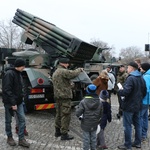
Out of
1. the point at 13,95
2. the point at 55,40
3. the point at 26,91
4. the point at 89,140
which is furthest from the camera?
the point at 55,40

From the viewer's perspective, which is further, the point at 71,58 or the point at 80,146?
the point at 71,58

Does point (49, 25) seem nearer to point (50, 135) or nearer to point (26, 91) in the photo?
point (26, 91)

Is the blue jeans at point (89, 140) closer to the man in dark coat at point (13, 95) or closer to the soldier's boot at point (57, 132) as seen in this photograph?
the man in dark coat at point (13, 95)

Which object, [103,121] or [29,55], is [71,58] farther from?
[103,121]

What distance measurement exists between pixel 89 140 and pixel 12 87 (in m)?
1.70

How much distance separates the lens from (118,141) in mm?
5531

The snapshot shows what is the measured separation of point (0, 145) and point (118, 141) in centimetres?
236

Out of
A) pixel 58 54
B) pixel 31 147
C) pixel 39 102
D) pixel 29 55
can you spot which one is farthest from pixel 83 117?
pixel 29 55

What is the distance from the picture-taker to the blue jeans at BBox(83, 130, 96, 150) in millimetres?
4457

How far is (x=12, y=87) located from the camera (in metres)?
4.93

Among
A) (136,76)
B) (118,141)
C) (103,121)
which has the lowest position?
(118,141)

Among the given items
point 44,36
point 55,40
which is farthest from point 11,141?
point 44,36

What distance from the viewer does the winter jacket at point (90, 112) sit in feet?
14.5

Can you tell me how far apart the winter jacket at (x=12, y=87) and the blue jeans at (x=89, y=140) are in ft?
4.61
